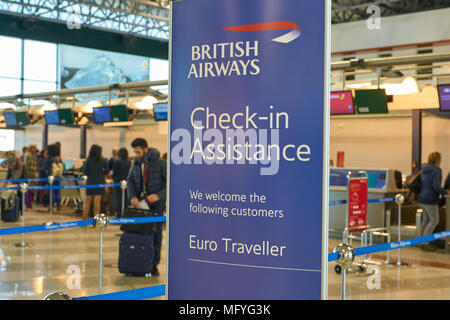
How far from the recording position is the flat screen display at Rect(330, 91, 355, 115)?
33.5 ft

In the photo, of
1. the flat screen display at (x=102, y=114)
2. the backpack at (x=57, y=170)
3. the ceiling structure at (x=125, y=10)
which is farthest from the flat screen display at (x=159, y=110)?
the ceiling structure at (x=125, y=10)

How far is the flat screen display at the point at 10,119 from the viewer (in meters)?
17.6

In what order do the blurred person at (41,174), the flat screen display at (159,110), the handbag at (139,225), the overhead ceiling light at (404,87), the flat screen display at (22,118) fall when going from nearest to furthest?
the handbag at (139,225) → the overhead ceiling light at (404,87) → the flat screen display at (159,110) → the blurred person at (41,174) → the flat screen display at (22,118)

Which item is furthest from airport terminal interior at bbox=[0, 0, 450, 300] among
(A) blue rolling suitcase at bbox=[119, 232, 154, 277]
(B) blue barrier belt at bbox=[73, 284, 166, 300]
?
(B) blue barrier belt at bbox=[73, 284, 166, 300]

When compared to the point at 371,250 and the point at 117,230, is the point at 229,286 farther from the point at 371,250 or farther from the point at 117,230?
the point at 117,230

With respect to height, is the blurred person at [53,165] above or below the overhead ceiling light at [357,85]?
below

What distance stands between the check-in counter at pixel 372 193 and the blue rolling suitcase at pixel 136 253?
4.62 m

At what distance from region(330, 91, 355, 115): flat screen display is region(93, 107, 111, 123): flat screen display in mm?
6101

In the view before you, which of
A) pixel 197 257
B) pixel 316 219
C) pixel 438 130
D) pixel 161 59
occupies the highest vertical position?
pixel 161 59

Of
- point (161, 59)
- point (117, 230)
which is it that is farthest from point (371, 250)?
point (161, 59)

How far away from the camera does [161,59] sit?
32000 millimetres

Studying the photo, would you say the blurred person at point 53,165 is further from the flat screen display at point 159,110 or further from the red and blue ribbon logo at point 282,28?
the red and blue ribbon logo at point 282,28

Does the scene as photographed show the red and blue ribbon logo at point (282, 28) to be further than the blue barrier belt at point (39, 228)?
No
